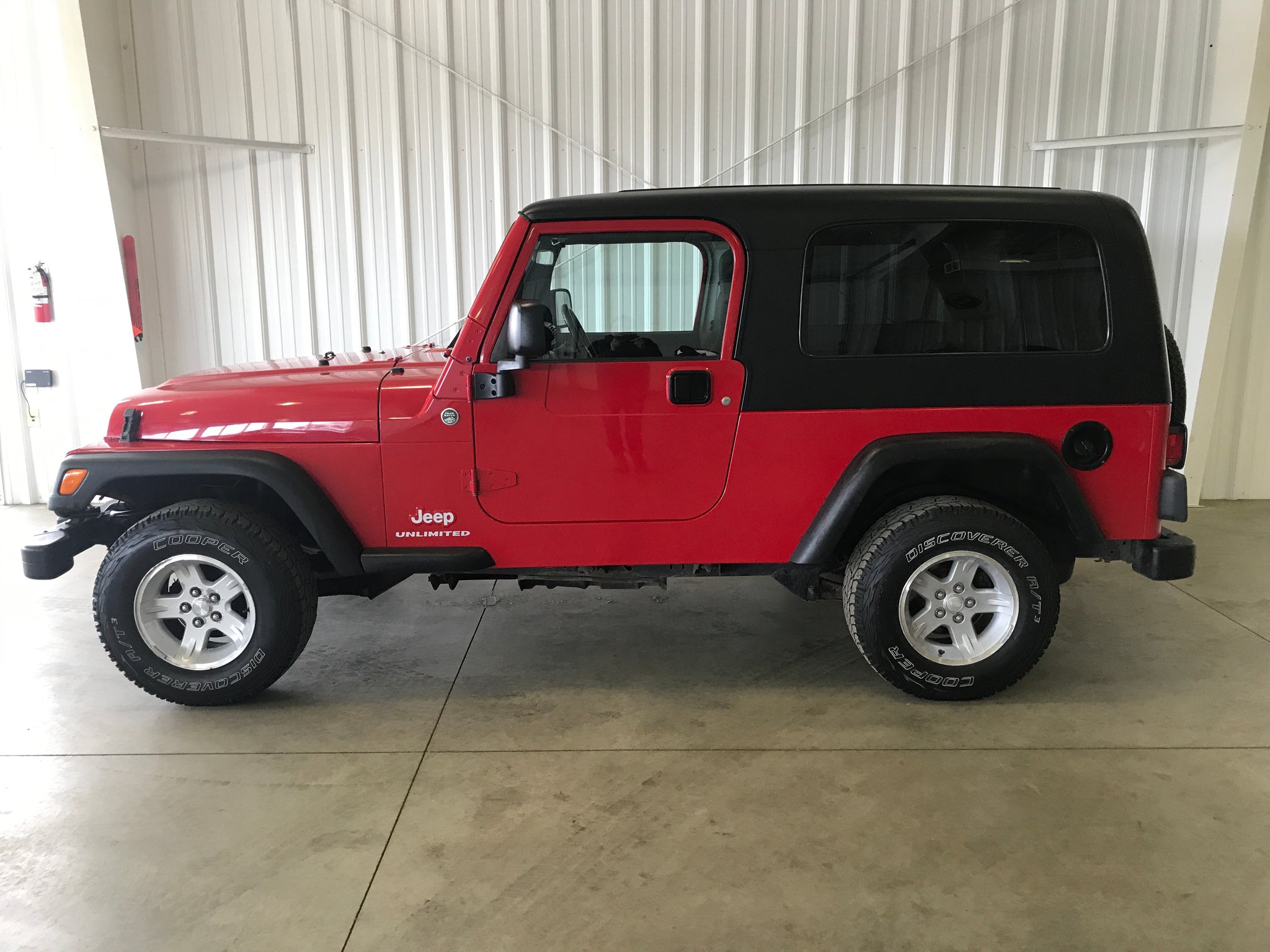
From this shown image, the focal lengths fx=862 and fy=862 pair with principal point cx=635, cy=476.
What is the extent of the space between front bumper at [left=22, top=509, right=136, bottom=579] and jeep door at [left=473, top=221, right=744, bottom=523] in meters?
1.54

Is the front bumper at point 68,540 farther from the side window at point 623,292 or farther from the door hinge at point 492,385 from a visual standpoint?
the side window at point 623,292

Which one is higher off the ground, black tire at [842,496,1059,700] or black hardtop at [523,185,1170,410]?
black hardtop at [523,185,1170,410]

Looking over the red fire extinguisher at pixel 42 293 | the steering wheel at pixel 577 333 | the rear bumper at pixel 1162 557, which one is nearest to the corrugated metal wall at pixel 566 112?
the red fire extinguisher at pixel 42 293

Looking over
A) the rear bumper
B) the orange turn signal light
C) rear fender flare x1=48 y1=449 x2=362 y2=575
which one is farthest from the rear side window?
the orange turn signal light

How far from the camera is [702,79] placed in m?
6.00

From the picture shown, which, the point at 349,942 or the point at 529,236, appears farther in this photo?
the point at 529,236

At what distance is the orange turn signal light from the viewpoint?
3209 millimetres

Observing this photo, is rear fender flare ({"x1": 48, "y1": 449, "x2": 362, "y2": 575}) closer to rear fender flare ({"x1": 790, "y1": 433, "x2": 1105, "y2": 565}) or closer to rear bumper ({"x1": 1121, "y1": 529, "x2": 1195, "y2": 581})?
rear fender flare ({"x1": 790, "y1": 433, "x2": 1105, "y2": 565})

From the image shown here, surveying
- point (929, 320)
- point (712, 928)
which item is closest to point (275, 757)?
point (712, 928)

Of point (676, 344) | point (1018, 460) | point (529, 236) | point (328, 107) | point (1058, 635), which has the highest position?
point (328, 107)

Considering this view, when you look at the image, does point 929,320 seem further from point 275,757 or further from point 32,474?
point 32,474

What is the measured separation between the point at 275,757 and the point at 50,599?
2447 mm

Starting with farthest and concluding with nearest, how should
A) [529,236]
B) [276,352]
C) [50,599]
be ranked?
[276,352], [50,599], [529,236]

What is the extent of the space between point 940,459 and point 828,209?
994 mm
